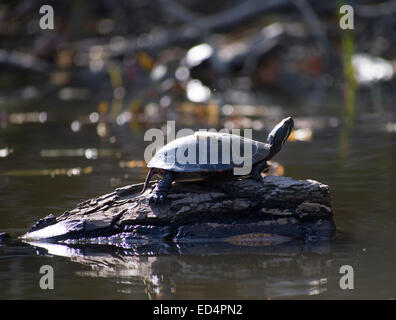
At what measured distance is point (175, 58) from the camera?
1641cm

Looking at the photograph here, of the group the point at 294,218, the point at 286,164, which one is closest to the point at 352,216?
the point at 294,218

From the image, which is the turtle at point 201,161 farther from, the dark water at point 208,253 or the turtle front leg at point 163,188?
the dark water at point 208,253

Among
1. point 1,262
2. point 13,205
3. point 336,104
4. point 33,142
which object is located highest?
point 336,104

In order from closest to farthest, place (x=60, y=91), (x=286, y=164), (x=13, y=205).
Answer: (x=13, y=205) < (x=286, y=164) < (x=60, y=91)

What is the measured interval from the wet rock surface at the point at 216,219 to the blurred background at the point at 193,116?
27 cm

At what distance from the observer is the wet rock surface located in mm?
5043

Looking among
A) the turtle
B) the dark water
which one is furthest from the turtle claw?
the dark water

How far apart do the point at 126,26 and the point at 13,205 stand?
544 inches

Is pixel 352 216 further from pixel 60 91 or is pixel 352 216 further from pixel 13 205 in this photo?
pixel 60 91

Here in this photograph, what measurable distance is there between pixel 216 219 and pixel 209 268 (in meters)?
0.70

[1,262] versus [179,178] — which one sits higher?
[179,178]

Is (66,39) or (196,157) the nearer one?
(196,157)

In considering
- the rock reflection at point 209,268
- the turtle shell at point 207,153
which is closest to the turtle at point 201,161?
the turtle shell at point 207,153

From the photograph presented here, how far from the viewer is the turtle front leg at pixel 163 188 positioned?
16.5 ft
